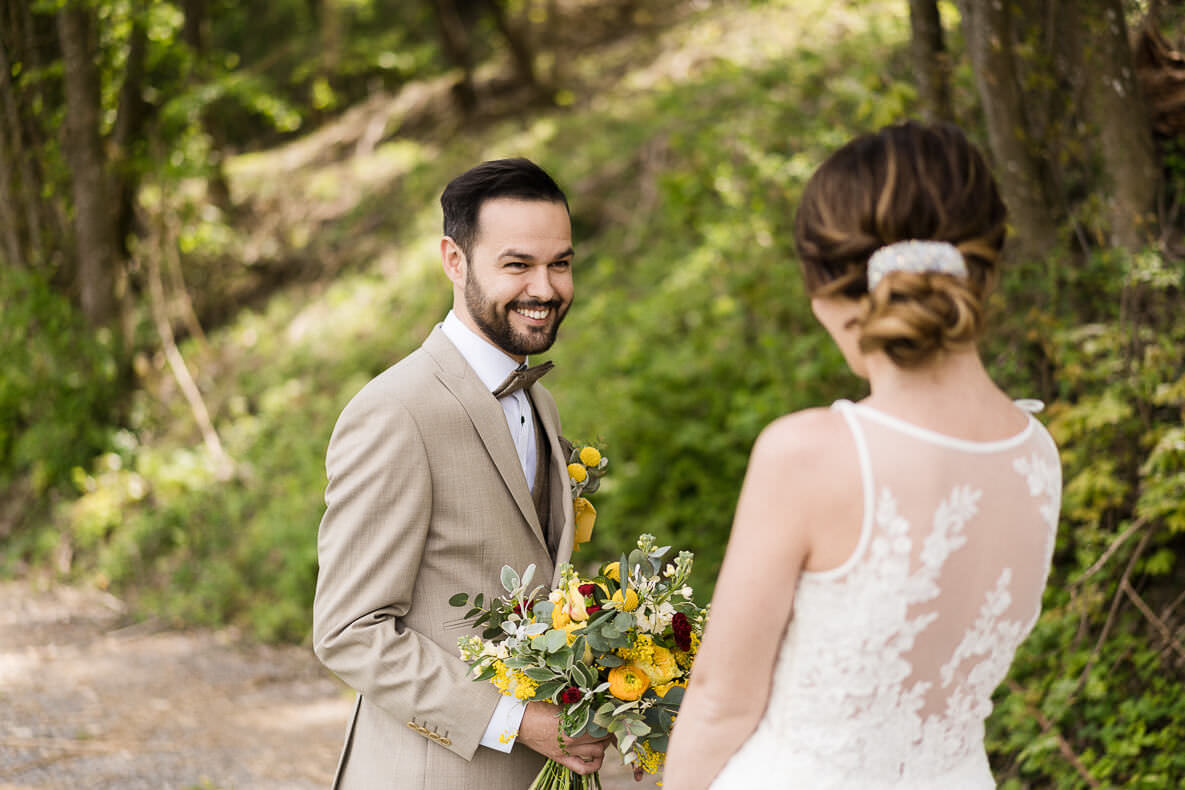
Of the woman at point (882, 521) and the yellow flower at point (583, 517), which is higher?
the woman at point (882, 521)

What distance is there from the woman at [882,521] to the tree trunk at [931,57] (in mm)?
4078

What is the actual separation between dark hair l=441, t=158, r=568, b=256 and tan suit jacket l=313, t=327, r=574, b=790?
9.5 inches

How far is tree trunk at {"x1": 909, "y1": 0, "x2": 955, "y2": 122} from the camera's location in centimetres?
510

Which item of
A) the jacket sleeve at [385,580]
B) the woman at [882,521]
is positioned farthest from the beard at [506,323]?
the woman at [882,521]

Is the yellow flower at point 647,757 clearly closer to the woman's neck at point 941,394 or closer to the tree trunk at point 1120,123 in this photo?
the woman's neck at point 941,394

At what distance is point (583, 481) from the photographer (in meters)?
2.38

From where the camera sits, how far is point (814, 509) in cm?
139

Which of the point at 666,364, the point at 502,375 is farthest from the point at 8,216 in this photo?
the point at 502,375

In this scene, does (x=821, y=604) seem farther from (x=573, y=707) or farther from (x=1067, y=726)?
(x=1067, y=726)

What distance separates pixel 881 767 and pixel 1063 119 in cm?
391

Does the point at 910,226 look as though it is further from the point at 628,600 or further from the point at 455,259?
the point at 455,259

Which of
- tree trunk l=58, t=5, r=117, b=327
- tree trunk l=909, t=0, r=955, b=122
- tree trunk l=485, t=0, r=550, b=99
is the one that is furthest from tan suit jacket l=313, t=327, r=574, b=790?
tree trunk l=485, t=0, r=550, b=99

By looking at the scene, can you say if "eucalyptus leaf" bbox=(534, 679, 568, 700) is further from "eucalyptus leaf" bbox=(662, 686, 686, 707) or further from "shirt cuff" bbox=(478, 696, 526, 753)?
"eucalyptus leaf" bbox=(662, 686, 686, 707)

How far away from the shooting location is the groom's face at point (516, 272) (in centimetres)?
213
